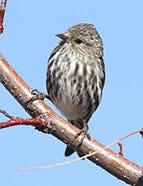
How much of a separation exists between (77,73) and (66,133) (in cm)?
386

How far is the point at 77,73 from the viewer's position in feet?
22.0

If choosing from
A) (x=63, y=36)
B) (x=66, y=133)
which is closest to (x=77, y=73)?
(x=63, y=36)

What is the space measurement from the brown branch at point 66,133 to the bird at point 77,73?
325 cm

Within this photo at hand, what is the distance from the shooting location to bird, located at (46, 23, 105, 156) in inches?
261

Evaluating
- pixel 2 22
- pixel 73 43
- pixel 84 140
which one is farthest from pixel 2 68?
pixel 73 43

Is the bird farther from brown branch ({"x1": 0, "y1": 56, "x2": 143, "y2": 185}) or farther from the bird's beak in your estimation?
brown branch ({"x1": 0, "y1": 56, "x2": 143, "y2": 185})

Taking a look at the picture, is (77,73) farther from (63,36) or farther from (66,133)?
(66,133)

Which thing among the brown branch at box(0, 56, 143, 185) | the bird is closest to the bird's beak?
the bird

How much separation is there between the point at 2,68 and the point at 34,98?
0.92ft

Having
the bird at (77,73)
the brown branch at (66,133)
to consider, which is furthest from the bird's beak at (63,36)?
the brown branch at (66,133)

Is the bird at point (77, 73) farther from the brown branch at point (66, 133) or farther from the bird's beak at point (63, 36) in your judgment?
the brown branch at point (66, 133)

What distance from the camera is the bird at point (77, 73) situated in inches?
261

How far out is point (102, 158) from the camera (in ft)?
8.73

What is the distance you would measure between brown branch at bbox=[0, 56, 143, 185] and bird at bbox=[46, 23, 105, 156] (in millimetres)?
3253
